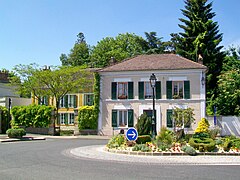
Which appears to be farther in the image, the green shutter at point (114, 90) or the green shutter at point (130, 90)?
the green shutter at point (114, 90)

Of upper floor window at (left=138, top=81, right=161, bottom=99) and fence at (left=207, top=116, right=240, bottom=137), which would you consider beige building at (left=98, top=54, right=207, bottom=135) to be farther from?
fence at (left=207, top=116, right=240, bottom=137)

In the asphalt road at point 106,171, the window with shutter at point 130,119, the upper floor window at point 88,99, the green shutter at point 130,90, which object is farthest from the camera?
the upper floor window at point 88,99

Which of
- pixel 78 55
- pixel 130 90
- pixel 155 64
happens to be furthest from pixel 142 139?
pixel 78 55

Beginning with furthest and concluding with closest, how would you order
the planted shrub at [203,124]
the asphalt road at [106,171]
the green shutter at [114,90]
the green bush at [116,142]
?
the green shutter at [114,90], the planted shrub at [203,124], the green bush at [116,142], the asphalt road at [106,171]

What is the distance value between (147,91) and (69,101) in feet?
44.4

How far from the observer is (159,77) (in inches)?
1291

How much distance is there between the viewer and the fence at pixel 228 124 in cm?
3109

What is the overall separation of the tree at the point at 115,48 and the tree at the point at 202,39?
15.7 meters

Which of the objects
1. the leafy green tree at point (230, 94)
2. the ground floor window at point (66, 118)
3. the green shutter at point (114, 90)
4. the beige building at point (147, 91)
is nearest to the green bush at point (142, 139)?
the beige building at point (147, 91)

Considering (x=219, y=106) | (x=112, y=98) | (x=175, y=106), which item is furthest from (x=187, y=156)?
(x=219, y=106)

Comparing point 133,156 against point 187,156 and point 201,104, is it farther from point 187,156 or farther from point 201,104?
point 201,104

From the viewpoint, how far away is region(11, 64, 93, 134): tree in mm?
36675

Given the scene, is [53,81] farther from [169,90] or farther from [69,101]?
[169,90]

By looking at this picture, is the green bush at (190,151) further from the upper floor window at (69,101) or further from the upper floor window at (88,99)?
the upper floor window at (69,101)
